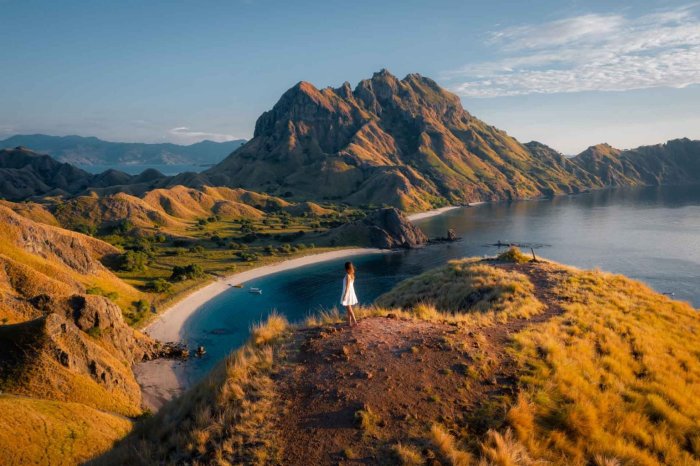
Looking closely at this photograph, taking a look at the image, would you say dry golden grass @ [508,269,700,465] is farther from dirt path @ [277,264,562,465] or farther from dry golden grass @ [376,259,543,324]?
dry golden grass @ [376,259,543,324]

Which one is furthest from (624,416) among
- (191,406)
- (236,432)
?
(191,406)

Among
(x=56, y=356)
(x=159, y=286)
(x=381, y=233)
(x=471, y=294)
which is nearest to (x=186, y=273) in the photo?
(x=159, y=286)

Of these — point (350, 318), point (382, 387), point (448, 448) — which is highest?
point (350, 318)

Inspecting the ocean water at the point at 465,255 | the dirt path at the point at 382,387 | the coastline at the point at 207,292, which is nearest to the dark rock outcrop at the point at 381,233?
the coastline at the point at 207,292

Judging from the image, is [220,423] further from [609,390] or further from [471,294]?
[471,294]

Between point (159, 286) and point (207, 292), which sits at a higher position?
point (159, 286)
